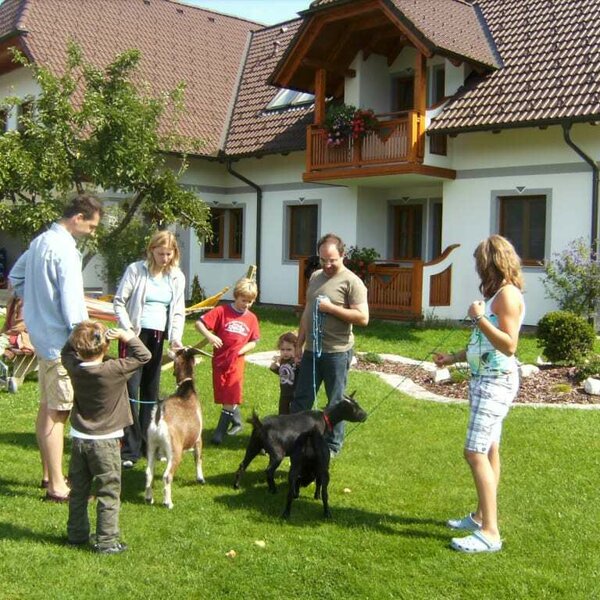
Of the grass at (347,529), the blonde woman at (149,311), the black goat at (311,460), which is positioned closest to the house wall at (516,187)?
the grass at (347,529)

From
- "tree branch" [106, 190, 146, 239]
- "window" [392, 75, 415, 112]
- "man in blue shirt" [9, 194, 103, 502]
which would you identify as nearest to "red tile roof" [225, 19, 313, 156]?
"window" [392, 75, 415, 112]

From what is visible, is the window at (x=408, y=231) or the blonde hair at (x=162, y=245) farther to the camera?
the window at (x=408, y=231)

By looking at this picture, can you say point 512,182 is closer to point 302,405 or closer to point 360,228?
point 360,228

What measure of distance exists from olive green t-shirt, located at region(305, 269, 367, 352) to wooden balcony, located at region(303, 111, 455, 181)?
1062 cm

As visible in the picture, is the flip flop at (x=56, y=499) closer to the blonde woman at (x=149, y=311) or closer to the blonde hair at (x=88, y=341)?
the blonde woman at (x=149, y=311)

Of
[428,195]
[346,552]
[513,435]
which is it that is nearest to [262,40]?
[428,195]

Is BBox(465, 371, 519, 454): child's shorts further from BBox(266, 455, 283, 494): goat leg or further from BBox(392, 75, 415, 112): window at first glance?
BBox(392, 75, 415, 112): window

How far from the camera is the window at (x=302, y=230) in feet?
68.0

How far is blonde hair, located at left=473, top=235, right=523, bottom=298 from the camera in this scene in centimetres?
483

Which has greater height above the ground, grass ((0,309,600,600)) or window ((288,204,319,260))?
window ((288,204,319,260))

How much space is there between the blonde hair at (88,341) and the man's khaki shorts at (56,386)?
→ 80 centimetres

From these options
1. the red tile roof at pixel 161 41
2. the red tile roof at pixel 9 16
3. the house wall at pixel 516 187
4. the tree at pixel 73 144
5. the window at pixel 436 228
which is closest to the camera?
the tree at pixel 73 144

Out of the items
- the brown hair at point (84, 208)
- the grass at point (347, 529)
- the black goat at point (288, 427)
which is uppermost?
the brown hair at point (84, 208)

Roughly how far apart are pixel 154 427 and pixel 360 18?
47.1 feet
